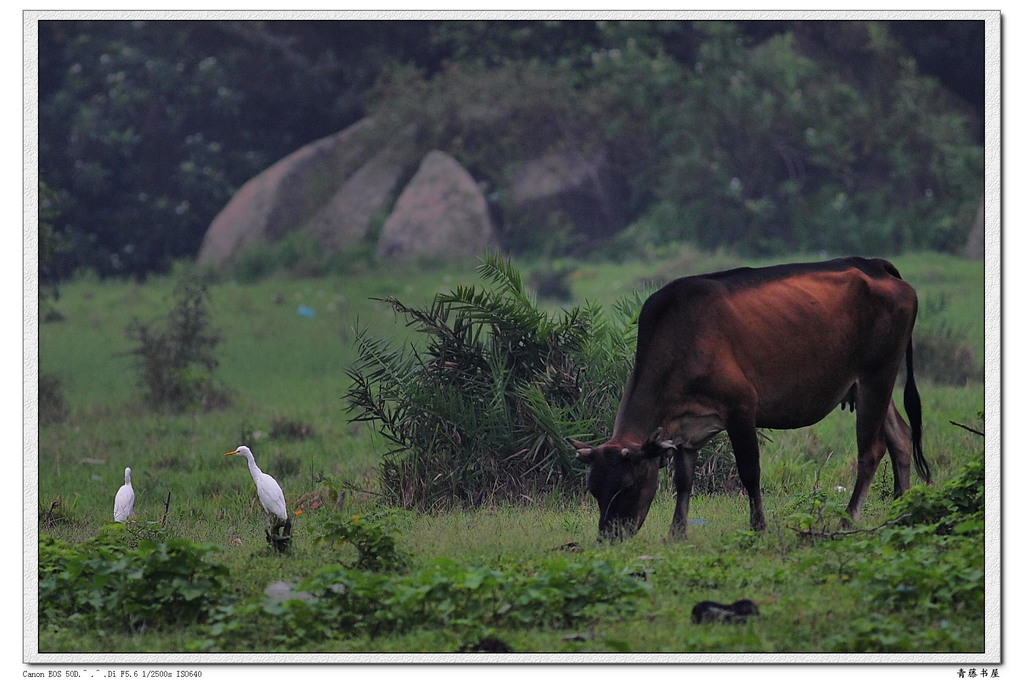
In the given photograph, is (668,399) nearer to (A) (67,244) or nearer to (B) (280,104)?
(A) (67,244)

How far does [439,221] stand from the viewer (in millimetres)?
25281

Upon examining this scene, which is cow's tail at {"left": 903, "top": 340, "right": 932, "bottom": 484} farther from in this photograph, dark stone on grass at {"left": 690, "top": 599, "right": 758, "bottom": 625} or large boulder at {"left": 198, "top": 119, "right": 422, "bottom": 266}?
large boulder at {"left": 198, "top": 119, "right": 422, "bottom": 266}

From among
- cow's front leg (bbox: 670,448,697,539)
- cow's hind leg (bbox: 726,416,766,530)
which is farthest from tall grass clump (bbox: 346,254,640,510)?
cow's hind leg (bbox: 726,416,766,530)

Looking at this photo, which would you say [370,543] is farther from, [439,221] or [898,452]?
[439,221]

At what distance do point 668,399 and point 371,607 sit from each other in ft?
8.18

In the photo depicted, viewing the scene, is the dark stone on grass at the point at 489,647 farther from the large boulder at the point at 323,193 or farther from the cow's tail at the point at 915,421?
the large boulder at the point at 323,193

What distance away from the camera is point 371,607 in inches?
273

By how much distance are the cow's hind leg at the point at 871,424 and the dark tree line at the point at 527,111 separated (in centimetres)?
1558

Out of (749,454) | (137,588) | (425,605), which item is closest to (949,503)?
(749,454)

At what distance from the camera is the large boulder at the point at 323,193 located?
85.1 feet

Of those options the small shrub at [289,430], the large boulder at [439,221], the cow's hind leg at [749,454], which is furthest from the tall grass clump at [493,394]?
the large boulder at [439,221]

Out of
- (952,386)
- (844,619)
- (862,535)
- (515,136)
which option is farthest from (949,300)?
(844,619)

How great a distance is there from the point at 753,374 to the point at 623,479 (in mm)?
1240

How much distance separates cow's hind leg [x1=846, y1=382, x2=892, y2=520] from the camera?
9.15 metres
